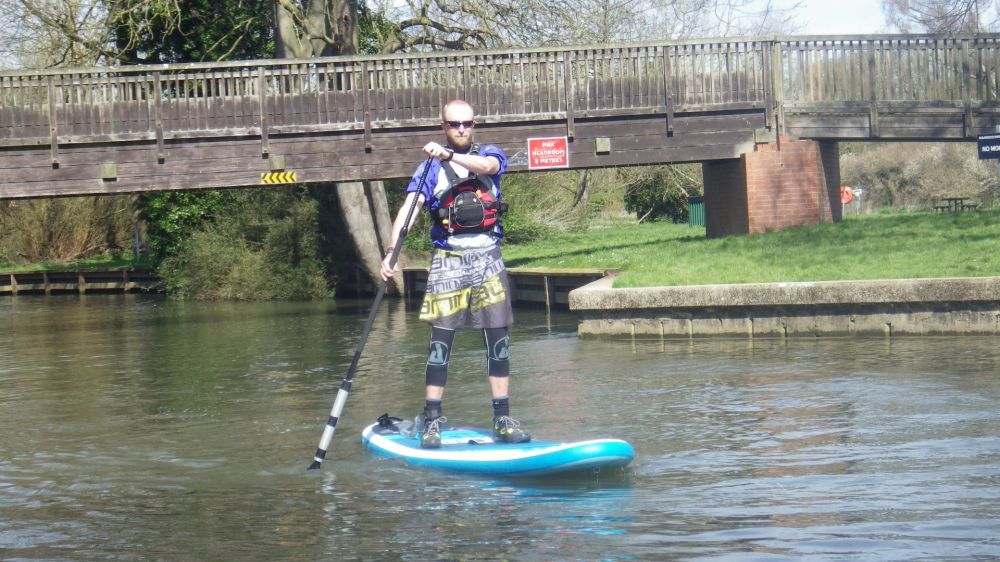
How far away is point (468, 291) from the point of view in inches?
310

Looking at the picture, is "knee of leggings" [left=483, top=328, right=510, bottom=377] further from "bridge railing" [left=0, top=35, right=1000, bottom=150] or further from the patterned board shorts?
"bridge railing" [left=0, top=35, right=1000, bottom=150]

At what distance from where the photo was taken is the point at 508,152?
22.3 metres

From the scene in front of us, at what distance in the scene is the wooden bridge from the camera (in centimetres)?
2191

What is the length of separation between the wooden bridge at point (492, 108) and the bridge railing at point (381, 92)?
25 mm

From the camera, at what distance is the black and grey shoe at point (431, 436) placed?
25.5ft

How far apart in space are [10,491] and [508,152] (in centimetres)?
1557

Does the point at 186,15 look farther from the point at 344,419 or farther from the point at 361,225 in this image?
the point at 344,419

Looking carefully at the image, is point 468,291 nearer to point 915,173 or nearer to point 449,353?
point 449,353

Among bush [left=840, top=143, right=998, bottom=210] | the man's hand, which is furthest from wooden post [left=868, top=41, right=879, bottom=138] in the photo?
bush [left=840, top=143, right=998, bottom=210]

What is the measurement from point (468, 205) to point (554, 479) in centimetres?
169

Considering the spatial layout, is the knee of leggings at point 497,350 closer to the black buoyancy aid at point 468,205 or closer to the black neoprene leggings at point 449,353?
the black neoprene leggings at point 449,353

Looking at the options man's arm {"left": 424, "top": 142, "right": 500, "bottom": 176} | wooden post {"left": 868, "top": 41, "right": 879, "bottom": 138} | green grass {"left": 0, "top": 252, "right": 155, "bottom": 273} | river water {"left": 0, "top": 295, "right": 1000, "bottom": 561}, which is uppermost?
wooden post {"left": 868, "top": 41, "right": 879, "bottom": 138}

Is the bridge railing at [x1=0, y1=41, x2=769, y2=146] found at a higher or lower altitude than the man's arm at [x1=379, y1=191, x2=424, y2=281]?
higher

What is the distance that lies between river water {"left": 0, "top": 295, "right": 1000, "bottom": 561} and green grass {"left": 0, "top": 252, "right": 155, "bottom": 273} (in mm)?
30176
